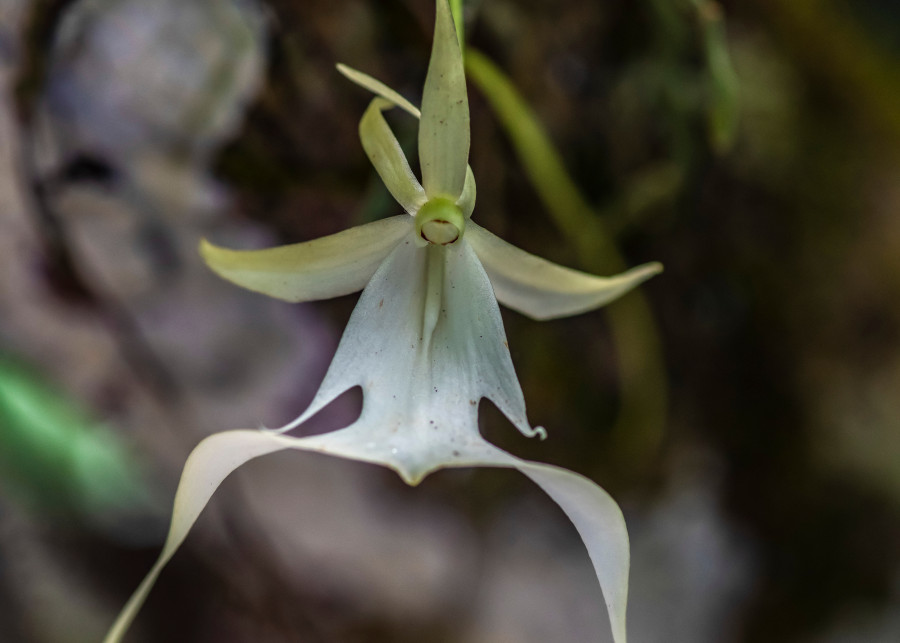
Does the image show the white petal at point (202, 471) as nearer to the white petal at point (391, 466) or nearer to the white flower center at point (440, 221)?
the white petal at point (391, 466)

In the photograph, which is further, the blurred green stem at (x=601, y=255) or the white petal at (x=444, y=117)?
the blurred green stem at (x=601, y=255)

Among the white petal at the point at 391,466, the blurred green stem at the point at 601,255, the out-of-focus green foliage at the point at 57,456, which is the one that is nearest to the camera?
the white petal at the point at 391,466

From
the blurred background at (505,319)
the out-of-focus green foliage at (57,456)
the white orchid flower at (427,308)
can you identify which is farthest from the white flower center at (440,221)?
the out-of-focus green foliage at (57,456)

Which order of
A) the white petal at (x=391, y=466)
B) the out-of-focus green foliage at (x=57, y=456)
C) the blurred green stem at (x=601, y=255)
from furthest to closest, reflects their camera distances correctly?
the blurred green stem at (x=601, y=255)
the out-of-focus green foliage at (x=57, y=456)
the white petal at (x=391, y=466)

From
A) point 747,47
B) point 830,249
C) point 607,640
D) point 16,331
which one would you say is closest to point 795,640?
point 607,640

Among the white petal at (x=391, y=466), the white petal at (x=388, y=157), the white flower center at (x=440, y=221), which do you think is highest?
the white petal at (x=388, y=157)

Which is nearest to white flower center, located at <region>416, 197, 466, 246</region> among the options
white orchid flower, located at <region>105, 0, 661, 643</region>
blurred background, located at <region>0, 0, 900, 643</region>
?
white orchid flower, located at <region>105, 0, 661, 643</region>

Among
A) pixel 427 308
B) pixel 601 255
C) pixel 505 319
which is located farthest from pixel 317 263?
pixel 601 255

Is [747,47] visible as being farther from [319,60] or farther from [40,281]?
[40,281]
